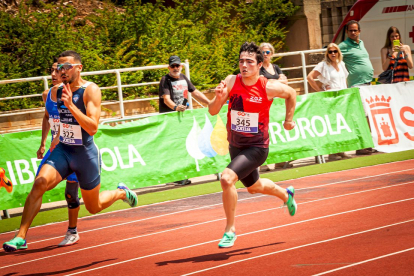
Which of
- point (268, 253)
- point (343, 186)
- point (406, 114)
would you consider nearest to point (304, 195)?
point (343, 186)

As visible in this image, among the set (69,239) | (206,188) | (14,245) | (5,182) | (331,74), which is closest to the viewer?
(14,245)

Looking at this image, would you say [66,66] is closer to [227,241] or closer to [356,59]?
[227,241]

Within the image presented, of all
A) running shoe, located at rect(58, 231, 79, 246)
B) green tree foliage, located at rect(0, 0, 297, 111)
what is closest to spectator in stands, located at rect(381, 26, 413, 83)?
green tree foliage, located at rect(0, 0, 297, 111)

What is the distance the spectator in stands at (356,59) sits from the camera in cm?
1567

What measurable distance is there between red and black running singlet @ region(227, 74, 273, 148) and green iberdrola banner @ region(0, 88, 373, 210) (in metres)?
4.85

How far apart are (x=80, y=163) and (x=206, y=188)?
5.20m

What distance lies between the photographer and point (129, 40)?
71.1ft

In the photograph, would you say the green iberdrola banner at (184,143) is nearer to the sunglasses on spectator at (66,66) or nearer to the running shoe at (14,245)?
the sunglasses on spectator at (66,66)

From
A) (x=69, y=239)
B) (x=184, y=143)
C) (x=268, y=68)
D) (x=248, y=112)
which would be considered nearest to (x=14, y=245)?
(x=69, y=239)

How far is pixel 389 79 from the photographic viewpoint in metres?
16.5

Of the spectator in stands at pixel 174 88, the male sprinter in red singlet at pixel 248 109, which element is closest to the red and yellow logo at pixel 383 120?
the spectator in stands at pixel 174 88

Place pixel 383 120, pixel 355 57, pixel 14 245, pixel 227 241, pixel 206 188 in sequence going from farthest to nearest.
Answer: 1. pixel 355 57
2. pixel 383 120
3. pixel 206 188
4. pixel 227 241
5. pixel 14 245

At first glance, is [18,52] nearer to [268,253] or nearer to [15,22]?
[15,22]

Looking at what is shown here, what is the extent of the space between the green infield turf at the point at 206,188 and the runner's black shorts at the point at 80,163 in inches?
115
